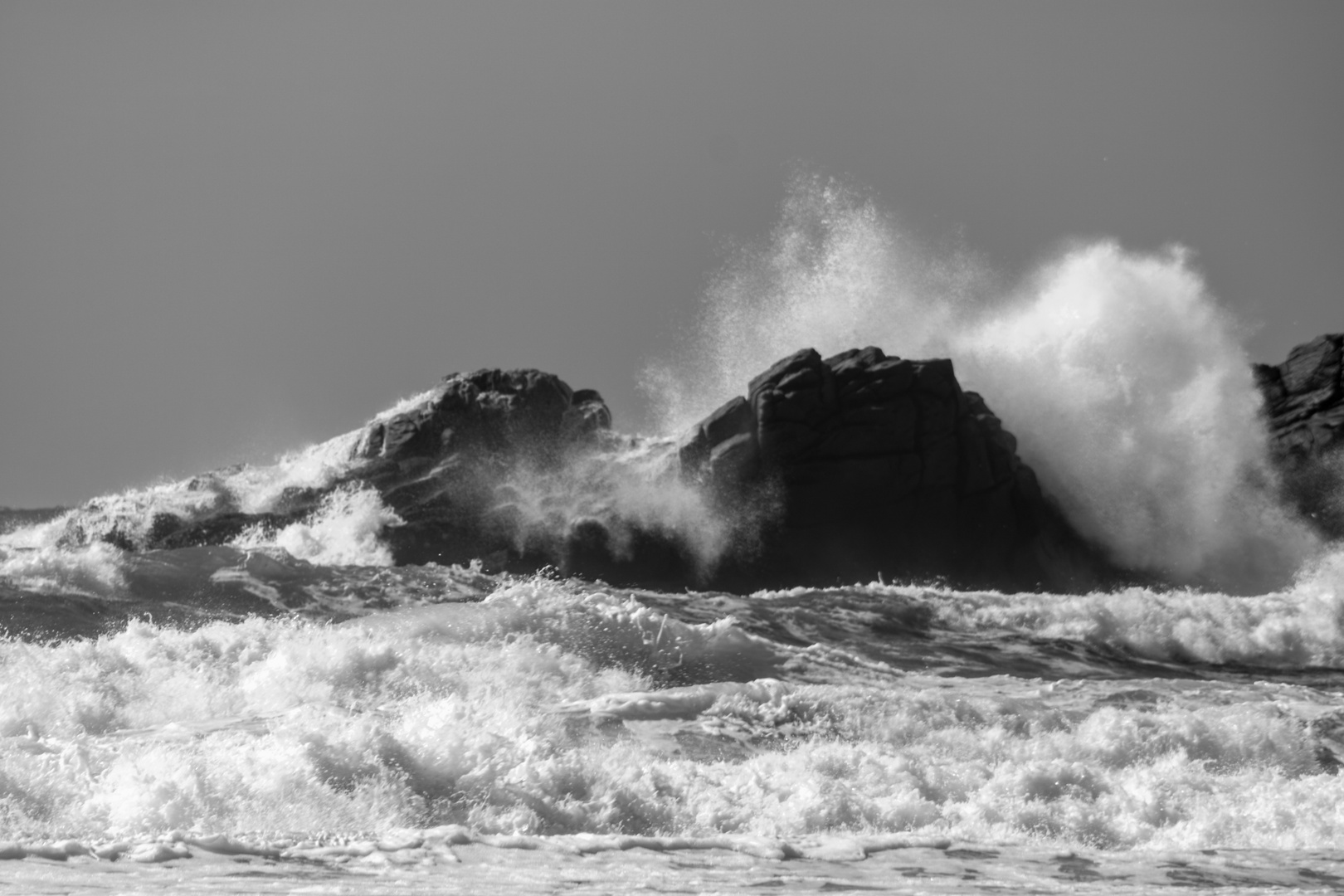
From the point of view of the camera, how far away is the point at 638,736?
10344mm

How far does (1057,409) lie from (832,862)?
20850mm

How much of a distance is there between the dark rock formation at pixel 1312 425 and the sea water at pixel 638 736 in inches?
226

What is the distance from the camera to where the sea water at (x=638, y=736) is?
717 cm

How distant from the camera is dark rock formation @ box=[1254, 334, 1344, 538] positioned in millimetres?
26094

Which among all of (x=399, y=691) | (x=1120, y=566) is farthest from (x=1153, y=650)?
(x=399, y=691)

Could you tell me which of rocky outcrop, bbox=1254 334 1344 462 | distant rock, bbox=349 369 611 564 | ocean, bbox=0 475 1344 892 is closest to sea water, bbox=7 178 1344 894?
ocean, bbox=0 475 1344 892

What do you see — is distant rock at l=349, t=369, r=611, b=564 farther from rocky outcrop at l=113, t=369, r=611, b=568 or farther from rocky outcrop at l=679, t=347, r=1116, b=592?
rocky outcrop at l=679, t=347, r=1116, b=592

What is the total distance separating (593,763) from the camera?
8844mm

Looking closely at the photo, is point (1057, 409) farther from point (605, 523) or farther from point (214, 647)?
point (214, 647)

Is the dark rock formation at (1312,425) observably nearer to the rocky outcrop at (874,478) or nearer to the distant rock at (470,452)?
the rocky outcrop at (874,478)

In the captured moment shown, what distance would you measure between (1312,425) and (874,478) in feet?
30.8

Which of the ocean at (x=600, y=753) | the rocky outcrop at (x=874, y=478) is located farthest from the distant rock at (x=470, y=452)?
the ocean at (x=600, y=753)

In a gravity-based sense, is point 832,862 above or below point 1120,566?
below

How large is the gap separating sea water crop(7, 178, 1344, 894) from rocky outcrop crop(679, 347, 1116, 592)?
8.18ft
